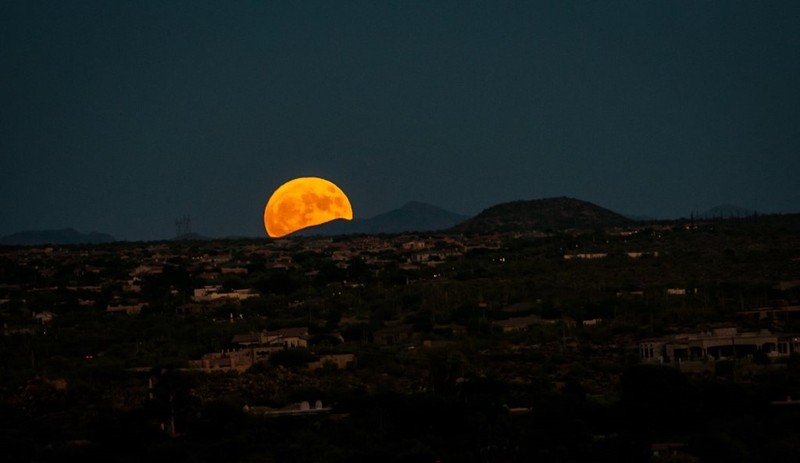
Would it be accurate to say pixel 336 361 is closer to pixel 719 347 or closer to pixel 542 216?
pixel 719 347

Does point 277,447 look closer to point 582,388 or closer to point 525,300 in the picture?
point 582,388

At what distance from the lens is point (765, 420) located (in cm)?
3034

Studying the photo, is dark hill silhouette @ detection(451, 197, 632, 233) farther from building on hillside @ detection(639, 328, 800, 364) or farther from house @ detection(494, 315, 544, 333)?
building on hillside @ detection(639, 328, 800, 364)

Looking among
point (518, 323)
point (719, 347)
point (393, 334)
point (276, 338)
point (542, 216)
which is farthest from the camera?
point (542, 216)

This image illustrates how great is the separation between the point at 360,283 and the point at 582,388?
31539mm

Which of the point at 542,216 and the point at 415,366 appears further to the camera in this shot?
the point at 542,216

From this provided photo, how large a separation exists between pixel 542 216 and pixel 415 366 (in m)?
91.4

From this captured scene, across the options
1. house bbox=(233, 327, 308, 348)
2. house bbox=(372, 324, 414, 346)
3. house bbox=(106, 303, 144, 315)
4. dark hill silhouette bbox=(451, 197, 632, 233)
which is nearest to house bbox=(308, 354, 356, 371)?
house bbox=(372, 324, 414, 346)

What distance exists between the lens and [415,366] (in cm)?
4059

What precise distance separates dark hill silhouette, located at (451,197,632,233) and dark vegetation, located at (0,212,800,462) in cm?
4490

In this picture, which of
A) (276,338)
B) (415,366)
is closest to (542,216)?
(276,338)

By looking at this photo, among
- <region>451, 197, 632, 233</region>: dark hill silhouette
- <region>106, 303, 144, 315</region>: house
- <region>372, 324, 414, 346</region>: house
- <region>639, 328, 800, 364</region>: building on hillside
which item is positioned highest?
<region>451, 197, 632, 233</region>: dark hill silhouette

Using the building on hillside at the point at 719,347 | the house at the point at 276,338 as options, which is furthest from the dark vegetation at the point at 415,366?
the building on hillside at the point at 719,347

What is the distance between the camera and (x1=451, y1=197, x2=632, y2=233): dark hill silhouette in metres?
125
